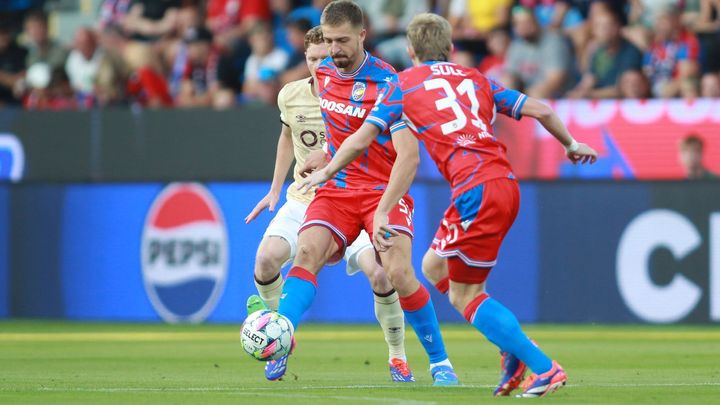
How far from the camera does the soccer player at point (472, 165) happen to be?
7.85 m

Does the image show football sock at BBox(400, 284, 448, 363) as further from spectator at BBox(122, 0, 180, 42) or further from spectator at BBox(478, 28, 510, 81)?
spectator at BBox(122, 0, 180, 42)

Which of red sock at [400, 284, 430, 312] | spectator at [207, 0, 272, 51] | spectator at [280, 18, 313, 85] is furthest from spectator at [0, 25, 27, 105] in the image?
red sock at [400, 284, 430, 312]

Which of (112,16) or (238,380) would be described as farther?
(112,16)

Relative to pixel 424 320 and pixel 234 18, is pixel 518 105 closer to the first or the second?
pixel 424 320

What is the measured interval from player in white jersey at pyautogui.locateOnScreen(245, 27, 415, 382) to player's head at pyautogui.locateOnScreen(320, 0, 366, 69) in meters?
0.92

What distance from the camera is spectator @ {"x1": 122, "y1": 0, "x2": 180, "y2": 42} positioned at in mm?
20906

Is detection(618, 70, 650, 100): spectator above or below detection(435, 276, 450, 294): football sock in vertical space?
below

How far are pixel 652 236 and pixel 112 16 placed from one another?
32.4 feet

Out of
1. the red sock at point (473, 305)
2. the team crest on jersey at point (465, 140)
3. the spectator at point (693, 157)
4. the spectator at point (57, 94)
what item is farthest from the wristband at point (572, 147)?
the spectator at point (57, 94)

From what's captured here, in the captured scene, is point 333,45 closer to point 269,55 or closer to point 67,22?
point 269,55

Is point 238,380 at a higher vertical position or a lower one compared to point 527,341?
lower

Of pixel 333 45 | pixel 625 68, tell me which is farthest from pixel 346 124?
pixel 625 68

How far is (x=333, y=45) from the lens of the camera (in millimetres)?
8766

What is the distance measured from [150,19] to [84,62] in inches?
57.5
